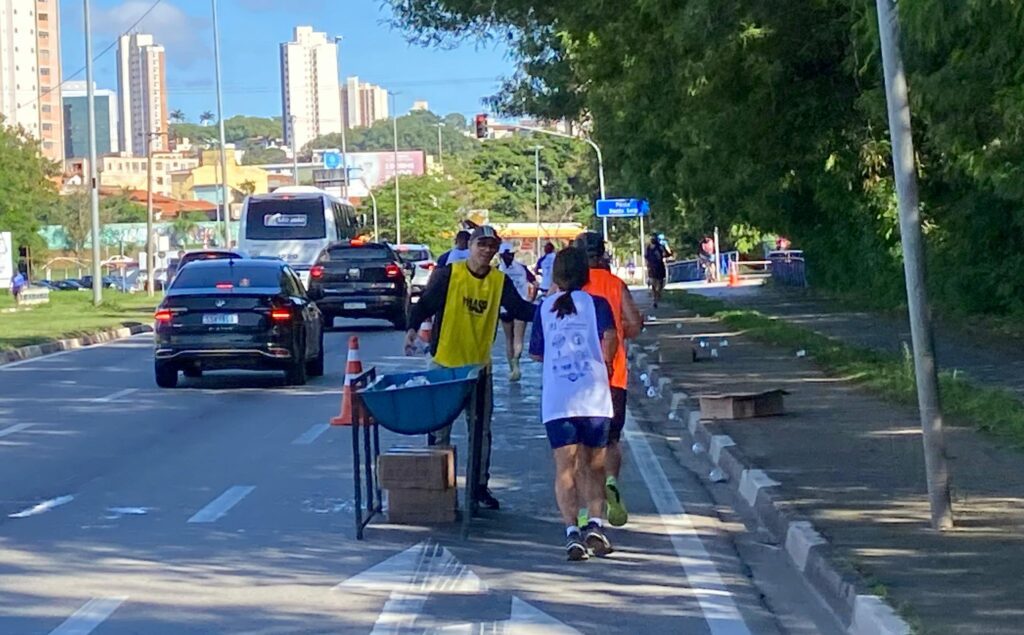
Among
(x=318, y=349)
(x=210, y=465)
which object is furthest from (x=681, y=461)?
(x=318, y=349)

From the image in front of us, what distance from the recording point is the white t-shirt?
9.66 metres

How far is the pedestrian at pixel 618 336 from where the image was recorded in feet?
34.2

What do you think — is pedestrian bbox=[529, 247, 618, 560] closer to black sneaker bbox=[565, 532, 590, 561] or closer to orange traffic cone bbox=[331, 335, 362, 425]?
black sneaker bbox=[565, 532, 590, 561]

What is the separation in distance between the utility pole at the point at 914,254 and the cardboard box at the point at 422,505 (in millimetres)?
3053

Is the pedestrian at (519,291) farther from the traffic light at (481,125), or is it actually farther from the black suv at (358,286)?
the traffic light at (481,125)

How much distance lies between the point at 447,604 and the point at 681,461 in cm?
618

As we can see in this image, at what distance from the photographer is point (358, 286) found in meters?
34.5

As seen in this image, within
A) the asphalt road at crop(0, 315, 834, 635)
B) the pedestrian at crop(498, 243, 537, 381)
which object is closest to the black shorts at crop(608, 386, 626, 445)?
the asphalt road at crop(0, 315, 834, 635)

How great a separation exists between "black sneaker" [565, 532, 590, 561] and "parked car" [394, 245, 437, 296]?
2445 centimetres

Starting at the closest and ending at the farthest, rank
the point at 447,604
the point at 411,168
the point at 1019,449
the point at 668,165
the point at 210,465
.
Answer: the point at 447,604 → the point at 1019,449 → the point at 210,465 → the point at 668,165 → the point at 411,168

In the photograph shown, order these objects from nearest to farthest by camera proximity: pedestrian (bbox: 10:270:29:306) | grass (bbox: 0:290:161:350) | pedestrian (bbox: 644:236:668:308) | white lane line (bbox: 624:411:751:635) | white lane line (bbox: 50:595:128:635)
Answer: white lane line (bbox: 50:595:128:635) < white lane line (bbox: 624:411:751:635) < grass (bbox: 0:290:161:350) < pedestrian (bbox: 644:236:668:308) < pedestrian (bbox: 10:270:29:306)

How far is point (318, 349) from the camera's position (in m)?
22.8

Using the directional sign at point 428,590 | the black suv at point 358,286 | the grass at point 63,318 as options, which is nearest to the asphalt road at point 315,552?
the directional sign at point 428,590

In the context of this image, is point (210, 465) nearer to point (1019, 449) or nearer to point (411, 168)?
point (1019, 449)
